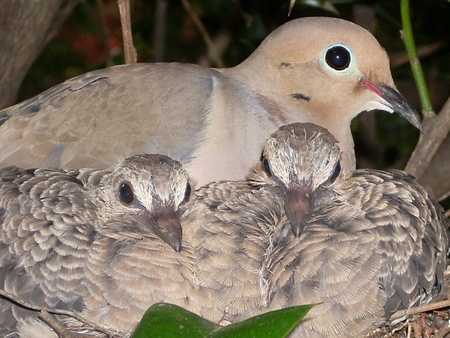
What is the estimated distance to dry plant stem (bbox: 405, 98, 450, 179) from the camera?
2.84 meters

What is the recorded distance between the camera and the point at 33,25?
3.35 metres

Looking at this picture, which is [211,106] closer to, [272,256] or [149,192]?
[149,192]

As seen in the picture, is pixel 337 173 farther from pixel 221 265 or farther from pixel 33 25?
pixel 33 25

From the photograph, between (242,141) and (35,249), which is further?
(242,141)

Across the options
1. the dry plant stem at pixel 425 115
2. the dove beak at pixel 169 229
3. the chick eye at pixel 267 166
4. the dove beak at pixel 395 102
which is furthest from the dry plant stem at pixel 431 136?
the dove beak at pixel 169 229

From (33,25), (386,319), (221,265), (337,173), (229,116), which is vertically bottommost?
(386,319)

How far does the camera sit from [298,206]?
7.43 ft

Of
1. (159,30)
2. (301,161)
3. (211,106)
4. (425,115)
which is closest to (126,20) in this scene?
(211,106)

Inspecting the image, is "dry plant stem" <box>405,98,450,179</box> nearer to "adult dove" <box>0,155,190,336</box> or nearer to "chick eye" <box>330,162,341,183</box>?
"chick eye" <box>330,162,341,183</box>

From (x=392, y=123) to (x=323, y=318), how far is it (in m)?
3.08

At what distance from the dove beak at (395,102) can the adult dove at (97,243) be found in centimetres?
81

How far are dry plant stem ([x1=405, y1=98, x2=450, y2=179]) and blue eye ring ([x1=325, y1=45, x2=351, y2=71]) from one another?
0.37 m

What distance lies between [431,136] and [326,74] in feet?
1.47

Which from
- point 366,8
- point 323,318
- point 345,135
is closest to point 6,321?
point 323,318
